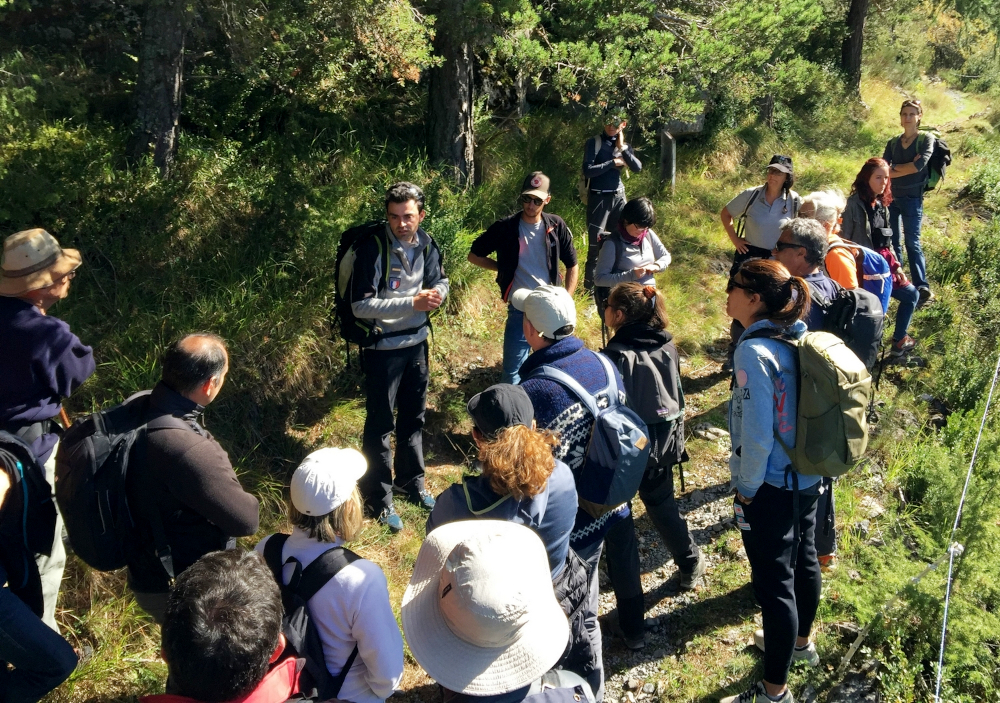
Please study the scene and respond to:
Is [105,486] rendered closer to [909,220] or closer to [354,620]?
[354,620]

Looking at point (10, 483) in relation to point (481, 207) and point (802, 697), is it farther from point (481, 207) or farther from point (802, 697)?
point (481, 207)

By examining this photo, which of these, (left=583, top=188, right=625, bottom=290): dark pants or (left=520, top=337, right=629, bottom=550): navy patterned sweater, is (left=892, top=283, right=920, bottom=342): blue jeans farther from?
(left=520, top=337, right=629, bottom=550): navy patterned sweater

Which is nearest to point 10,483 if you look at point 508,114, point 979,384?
point 979,384

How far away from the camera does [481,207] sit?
7.38 meters

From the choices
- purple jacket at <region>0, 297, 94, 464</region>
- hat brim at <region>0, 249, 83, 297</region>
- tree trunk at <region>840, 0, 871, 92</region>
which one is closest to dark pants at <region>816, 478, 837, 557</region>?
purple jacket at <region>0, 297, 94, 464</region>

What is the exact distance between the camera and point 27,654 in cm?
277

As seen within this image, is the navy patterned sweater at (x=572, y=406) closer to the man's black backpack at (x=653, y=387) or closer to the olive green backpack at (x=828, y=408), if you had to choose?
the man's black backpack at (x=653, y=387)

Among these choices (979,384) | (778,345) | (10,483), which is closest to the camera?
(10,483)

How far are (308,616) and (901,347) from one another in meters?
6.14

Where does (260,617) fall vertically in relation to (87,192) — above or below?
below

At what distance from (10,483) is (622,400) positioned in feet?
7.67

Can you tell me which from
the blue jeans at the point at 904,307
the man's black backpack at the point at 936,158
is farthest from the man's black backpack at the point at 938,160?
the blue jeans at the point at 904,307

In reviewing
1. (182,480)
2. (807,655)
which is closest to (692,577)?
(807,655)

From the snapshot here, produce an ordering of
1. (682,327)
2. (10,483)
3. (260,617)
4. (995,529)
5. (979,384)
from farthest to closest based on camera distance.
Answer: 1. (682,327)
2. (979,384)
3. (995,529)
4. (10,483)
5. (260,617)
